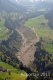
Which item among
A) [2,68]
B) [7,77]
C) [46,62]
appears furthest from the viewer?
[46,62]

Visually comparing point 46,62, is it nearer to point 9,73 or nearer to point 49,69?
point 49,69

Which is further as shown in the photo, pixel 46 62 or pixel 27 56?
pixel 27 56

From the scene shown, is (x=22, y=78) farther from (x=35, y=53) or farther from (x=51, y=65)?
(x=35, y=53)

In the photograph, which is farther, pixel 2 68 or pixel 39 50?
pixel 39 50

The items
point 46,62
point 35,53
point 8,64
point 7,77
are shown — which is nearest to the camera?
point 7,77

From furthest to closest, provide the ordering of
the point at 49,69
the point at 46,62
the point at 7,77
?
1. the point at 46,62
2. the point at 49,69
3. the point at 7,77

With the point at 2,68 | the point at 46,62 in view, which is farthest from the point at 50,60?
the point at 2,68

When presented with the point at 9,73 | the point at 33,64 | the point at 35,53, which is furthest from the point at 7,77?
the point at 35,53

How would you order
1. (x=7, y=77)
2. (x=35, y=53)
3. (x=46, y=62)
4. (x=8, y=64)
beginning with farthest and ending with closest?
(x=35, y=53), (x=46, y=62), (x=8, y=64), (x=7, y=77)

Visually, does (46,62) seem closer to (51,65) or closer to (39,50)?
(51,65)
